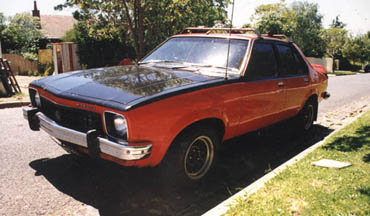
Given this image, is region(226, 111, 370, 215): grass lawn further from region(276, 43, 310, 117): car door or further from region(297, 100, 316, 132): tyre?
region(297, 100, 316, 132): tyre

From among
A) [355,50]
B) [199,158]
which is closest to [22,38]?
[199,158]

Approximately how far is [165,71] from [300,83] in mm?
2467

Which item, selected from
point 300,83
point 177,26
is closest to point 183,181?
point 300,83

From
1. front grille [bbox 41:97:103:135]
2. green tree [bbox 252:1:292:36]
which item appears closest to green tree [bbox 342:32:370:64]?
green tree [bbox 252:1:292:36]

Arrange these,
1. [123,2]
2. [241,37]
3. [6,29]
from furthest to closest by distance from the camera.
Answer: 1. [6,29]
2. [123,2]
3. [241,37]

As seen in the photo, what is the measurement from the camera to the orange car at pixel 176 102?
303cm

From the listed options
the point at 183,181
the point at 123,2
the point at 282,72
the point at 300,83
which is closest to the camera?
the point at 183,181

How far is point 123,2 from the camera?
1417 centimetres

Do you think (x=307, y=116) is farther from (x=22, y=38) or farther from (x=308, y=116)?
(x=22, y=38)

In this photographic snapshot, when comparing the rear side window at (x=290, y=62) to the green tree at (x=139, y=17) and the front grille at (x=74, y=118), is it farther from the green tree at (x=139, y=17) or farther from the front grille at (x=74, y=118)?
the green tree at (x=139, y=17)

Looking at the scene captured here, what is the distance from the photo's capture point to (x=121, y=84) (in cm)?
353

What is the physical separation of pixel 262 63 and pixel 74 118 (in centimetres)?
263

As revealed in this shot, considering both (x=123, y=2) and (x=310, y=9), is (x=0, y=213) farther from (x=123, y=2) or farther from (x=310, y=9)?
(x=310, y=9)

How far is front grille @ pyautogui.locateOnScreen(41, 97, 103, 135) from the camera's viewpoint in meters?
3.18
